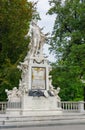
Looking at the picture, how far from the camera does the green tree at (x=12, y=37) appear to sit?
24.4 m

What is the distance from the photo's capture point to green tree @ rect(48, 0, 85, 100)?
25.9 m

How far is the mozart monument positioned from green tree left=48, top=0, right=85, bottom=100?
5753 millimetres

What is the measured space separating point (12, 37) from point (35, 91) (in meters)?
6.75

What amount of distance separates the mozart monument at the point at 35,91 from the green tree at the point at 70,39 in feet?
18.9

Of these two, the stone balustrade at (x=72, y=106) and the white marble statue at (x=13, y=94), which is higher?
the white marble statue at (x=13, y=94)

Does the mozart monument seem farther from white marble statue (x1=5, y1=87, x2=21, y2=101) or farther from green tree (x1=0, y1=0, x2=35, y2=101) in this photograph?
green tree (x1=0, y1=0, x2=35, y2=101)

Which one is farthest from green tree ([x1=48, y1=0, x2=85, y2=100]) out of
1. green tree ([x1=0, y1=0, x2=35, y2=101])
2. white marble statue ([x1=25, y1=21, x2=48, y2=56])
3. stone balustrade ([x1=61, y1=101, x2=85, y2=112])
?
white marble statue ([x1=25, y1=21, x2=48, y2=56])

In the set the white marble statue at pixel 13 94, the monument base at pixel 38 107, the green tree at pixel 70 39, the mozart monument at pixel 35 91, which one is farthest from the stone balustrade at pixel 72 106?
the green tree at pixel 70 39

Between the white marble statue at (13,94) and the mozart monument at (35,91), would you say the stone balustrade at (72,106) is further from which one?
the white marble statue at (13,94)

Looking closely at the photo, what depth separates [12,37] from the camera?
82.2 feet

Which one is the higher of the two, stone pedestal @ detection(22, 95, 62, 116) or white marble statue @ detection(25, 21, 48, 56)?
white marble statue @ detection(25, 21, 48, 56)

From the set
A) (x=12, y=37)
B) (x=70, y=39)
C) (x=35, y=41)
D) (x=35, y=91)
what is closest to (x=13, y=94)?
(x=35, y=91)

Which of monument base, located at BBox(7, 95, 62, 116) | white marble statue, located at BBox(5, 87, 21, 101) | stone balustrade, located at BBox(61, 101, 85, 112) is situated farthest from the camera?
stone balustrade, located at BBox(61, 101, 85, 112)

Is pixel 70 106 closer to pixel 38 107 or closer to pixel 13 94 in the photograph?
pixel 38 107
